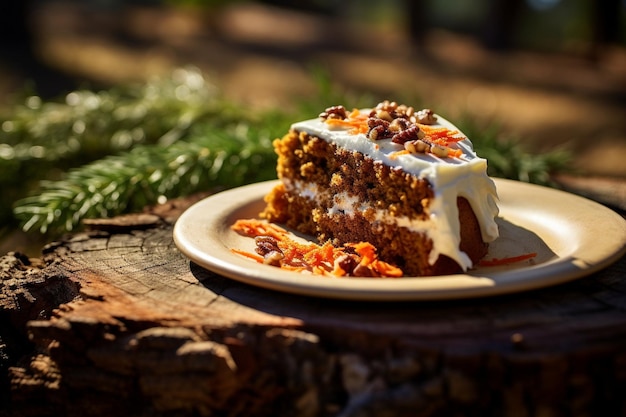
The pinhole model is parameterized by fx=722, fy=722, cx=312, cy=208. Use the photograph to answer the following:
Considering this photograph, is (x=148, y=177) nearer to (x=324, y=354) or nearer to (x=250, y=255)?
(x=250, y=255)

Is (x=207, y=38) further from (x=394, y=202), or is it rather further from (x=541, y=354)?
(x=541, y=354)

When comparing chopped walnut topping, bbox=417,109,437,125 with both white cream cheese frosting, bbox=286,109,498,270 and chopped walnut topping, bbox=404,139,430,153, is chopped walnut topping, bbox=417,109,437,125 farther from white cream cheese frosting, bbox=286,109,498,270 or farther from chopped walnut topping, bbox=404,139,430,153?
chopped walnut topping, bbox=404,139,430,153

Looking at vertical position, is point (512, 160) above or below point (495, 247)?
below

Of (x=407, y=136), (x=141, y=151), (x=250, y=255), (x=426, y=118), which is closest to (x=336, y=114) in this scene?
(x=426, y=118)

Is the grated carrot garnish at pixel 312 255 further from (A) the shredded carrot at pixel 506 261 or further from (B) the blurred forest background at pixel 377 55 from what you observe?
(B) the blurred forest background at pixel 377 55

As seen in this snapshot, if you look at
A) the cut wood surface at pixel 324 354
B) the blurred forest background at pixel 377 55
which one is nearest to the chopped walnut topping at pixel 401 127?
the cut wood surface at pixel 324 354

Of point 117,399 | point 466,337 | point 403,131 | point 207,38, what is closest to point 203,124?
point 403,131

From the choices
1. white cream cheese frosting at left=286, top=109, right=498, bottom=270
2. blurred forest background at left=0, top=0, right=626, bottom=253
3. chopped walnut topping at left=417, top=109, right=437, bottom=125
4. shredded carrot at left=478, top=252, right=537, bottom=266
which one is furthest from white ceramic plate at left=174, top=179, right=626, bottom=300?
blurred forest background at left=0, top=0, right=626, bottom=253
